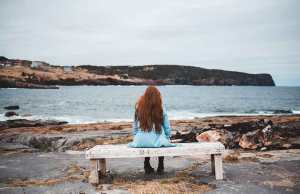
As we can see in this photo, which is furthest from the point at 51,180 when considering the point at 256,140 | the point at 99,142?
the point at 99,142

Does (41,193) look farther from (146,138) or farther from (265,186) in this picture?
(265,186)

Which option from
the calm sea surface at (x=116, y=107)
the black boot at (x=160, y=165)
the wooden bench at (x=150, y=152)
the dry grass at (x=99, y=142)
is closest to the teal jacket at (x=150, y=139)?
the wooden bench at (x=150, y=152)

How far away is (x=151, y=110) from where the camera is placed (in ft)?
24.2

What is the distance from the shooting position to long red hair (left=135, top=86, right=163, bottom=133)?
7.32m

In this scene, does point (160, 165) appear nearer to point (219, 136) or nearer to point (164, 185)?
point (164, 185)

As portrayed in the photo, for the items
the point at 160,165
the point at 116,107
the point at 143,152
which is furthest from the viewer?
the point at 116,107

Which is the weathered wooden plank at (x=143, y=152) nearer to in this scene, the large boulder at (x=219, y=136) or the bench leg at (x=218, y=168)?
the bench leg at (x=218, y=168)

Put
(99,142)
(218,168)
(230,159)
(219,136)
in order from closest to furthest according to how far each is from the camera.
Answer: (218,168) < (230,159) < (219,136) < (99,142)

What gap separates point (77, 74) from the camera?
17500 cm

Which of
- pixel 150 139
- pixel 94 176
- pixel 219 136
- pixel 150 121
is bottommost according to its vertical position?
pixel 94 176

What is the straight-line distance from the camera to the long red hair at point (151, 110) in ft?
24.0

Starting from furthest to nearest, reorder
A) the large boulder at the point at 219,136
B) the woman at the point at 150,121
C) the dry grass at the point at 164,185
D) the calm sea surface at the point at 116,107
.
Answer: the calm sea surface at the point at 116,107
the large boulder at the point at 219,136
the woman at the point at 150,121
the dry grass at the point at 164,185

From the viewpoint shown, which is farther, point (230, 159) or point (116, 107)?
point (116, 107)

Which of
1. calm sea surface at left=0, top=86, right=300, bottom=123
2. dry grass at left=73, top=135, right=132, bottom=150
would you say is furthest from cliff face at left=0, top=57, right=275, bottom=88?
dry grass at left=73, top=135, right=132, bottom=150
